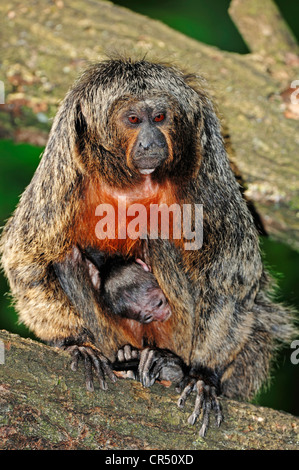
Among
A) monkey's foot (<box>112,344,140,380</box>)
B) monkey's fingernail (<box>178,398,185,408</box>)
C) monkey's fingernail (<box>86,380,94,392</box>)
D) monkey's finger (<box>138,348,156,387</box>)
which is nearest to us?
monkey's fingernail (<box>86,380,94,392</box>)

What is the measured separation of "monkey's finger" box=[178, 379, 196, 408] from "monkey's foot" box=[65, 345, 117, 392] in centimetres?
49

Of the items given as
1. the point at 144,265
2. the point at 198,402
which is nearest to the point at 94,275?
the point at 144,265

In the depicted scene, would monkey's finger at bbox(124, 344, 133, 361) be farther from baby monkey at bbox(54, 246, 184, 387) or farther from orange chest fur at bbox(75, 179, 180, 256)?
orange chest fur at bbox(75, 179, 180, 256)

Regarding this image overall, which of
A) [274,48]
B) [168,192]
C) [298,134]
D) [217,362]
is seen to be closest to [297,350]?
[217,362]

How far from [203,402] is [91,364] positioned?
33.6 inches

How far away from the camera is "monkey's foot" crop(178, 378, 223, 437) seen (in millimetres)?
4242

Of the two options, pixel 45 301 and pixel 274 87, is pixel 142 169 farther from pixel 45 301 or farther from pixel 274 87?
pixel 274 87

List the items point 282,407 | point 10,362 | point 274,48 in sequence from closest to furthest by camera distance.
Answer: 1. point 10,362
2. point 274,48
3. point 282,407

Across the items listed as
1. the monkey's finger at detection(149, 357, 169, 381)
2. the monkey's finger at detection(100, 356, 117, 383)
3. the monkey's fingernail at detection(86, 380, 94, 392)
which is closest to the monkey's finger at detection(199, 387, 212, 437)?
the monkey's finger at detection(149, 357, 169, 381)

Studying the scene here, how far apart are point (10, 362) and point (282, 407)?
5274mm

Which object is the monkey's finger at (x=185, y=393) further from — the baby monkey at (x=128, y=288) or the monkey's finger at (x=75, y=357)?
the monkey's finger at (x=75, y=357)

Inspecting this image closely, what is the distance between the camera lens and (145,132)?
4191 mm

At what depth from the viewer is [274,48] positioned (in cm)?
737

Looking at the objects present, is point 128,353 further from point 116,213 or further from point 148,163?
point 148,163
